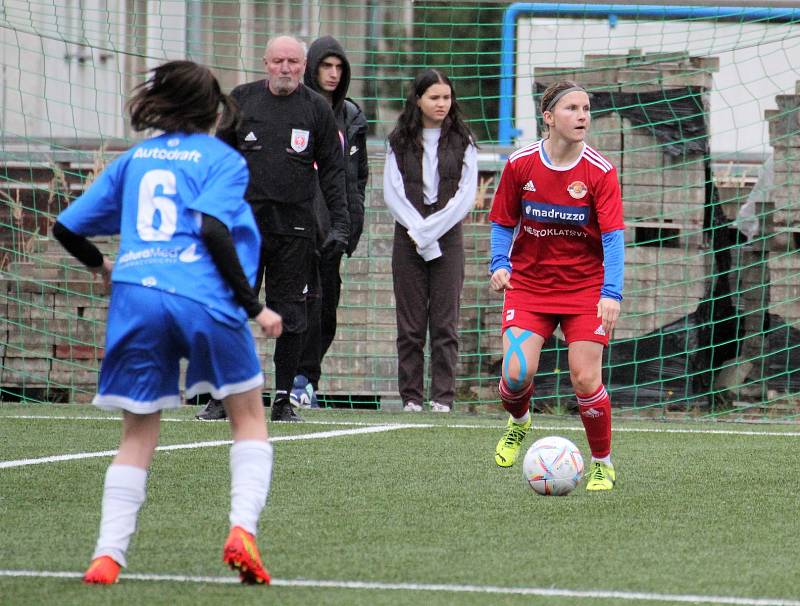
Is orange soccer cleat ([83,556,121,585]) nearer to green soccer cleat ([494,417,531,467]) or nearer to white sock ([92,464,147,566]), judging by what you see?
white sock ([92,464,147,566])

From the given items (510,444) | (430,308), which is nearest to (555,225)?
(510,444)

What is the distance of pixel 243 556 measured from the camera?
3.78 meters

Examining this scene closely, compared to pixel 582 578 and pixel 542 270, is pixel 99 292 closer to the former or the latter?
pixel 542 270

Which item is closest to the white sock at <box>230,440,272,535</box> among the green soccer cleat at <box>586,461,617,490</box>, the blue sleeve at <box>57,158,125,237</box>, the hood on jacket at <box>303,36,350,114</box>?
the blue sleeve at <box>57,158,125,237</box>

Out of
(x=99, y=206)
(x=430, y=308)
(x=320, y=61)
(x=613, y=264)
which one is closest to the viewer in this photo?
(x=99, y=206)

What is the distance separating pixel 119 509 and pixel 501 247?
2.76 metres

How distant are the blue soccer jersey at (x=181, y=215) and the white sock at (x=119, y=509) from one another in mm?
506

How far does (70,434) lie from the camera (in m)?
7.62

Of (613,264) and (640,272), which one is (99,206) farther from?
(640,272)

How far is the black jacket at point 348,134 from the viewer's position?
8.71m

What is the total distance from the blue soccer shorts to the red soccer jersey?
2.48 m

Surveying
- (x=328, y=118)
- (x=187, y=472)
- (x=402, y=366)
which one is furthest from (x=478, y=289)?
(x=187, y=472)

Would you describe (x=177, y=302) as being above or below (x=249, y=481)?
→ above

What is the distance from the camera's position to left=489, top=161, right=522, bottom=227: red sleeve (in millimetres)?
6309
